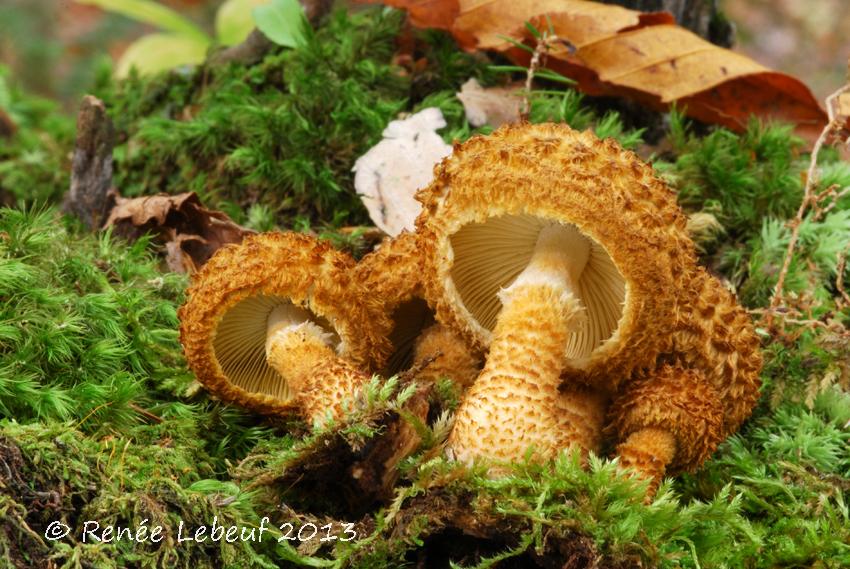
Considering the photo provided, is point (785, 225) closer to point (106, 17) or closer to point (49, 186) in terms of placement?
point (49, 186)

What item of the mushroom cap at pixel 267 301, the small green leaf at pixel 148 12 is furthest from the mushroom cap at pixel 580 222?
the small green leaf at pixel 148 12

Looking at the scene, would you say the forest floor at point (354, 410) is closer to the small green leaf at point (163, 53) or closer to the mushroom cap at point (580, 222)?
the mushroom cap at point (580, 222)

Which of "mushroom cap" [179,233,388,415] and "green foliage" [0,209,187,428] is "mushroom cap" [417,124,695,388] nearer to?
"mushroom cap" [179,233,388,415]

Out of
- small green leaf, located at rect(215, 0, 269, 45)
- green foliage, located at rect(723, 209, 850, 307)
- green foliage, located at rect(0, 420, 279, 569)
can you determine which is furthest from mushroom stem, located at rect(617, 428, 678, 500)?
small green leaf, located at rect(215, 0, 269, 45)

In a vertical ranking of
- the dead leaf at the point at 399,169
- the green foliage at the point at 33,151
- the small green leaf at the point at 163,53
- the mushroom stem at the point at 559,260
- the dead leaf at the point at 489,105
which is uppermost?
the mushroom stem at the point at 559,260

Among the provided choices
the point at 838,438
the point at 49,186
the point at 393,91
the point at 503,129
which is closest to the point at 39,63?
the point at 49,186

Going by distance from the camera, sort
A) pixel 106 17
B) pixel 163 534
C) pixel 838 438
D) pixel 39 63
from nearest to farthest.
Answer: pixel 163 534 < pixel 838 438 < pixel 39 63 < pixel 106 17

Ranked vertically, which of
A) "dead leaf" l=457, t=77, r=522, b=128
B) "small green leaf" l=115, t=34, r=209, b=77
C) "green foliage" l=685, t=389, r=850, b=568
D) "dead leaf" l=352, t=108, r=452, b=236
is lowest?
"small green leaf" l=115, t=34, r=209, b=77
